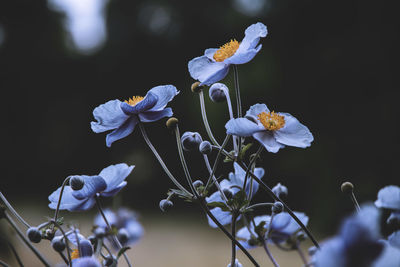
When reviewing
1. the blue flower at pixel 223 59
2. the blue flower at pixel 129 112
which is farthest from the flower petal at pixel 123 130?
the blue flower at pixel 223 59

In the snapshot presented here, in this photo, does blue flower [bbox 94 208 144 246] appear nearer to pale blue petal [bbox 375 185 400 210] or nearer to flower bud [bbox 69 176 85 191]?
flower bud [bbox 69 176 85 191]

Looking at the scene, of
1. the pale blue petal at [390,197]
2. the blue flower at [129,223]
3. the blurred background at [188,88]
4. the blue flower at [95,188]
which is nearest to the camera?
the pale blue petal at [390,197]

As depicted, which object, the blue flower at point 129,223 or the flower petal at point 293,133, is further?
the blue flower at point 129,223

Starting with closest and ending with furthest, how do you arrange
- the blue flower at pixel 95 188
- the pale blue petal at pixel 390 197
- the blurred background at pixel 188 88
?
the pale blue petal at pixel 390 197 < the blue flower at pixel 95 188 < the blurred background at pixel 188 88

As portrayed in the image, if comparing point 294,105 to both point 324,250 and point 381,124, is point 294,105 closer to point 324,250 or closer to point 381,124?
point 381,124

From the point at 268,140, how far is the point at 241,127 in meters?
0.07

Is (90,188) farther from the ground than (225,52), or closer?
closer

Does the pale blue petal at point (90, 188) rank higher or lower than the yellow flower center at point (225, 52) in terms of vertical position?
lower

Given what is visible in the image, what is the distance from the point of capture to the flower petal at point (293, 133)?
0.52 m

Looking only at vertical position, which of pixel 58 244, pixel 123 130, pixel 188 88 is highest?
pixel 188 88

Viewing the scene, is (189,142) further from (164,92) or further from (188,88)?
(188,88)

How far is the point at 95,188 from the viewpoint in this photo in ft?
1.68

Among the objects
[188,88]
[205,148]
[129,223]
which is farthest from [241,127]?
[188,88]

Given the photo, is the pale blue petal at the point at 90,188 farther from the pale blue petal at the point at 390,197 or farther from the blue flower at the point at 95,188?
the pale blue petal at the point at 390,197
